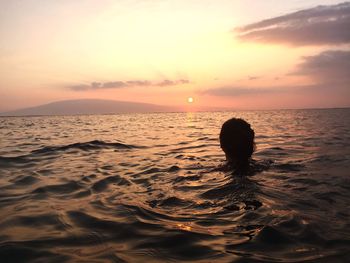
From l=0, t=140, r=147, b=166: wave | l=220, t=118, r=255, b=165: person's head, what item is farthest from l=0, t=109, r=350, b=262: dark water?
l=0, t=140, r=147, b=166: wave

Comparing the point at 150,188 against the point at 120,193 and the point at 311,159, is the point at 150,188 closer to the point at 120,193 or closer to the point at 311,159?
the point at 120,193

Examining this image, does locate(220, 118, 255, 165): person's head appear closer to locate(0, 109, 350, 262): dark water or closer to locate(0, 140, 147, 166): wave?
locate(0, 109, 350, 262): dark water

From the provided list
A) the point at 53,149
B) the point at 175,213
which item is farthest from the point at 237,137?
the point at 53,149

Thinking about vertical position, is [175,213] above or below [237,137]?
below

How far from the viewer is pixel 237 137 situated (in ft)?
26.4

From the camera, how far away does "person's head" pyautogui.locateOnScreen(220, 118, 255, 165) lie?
8.05 m

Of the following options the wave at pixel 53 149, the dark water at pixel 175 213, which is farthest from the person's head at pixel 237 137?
the wave at pixel 53 149

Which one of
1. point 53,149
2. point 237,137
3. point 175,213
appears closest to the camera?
point 175,213

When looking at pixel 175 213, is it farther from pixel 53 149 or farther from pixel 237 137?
pixel 53 149

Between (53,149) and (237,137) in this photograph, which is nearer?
(237,137)

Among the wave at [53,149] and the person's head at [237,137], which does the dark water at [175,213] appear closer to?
the person's head at [237,137]

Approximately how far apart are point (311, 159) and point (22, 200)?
856 cm

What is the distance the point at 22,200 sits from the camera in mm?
6473

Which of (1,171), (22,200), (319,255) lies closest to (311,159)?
(319,255)
